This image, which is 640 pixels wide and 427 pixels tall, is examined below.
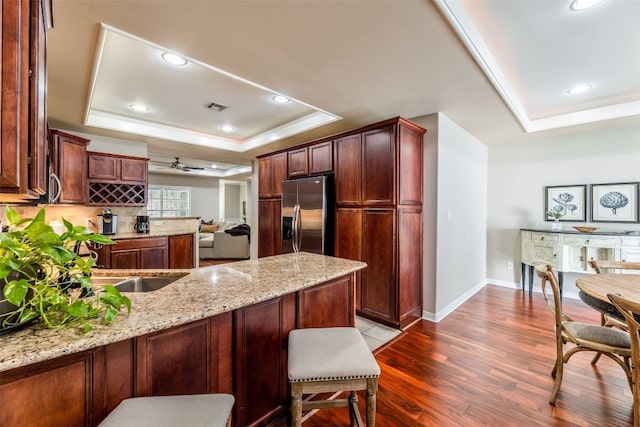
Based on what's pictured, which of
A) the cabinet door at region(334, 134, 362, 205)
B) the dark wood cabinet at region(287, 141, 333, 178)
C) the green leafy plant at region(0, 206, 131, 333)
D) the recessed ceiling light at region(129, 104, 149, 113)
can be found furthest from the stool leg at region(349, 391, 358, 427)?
the recessed ceiling light at region(129, 104, 149, 113)

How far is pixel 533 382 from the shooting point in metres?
2.08

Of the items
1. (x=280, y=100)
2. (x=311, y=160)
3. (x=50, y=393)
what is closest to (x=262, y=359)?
(x=50, y=393)

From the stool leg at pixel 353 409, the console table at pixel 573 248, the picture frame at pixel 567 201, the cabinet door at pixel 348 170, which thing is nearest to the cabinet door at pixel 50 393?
the stool leg at pixel 353 409

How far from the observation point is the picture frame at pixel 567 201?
394cm

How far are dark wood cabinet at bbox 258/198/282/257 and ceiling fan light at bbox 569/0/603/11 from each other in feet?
11.9

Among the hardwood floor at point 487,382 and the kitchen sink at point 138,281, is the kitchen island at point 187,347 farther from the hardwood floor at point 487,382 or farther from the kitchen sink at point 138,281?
the hardwood floor at point 487,382

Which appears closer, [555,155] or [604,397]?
[604,397]

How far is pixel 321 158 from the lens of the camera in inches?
144

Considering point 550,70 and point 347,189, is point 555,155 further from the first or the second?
point 347,189

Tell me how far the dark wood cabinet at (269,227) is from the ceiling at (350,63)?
4.50 feet

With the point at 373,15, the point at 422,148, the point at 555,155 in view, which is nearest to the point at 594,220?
the point at 555,155

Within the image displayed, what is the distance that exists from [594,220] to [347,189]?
11.8ft

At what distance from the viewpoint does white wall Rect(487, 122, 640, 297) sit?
12.1 ft

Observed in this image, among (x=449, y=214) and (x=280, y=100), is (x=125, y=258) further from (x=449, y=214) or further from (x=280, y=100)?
(x=449, y=214)
